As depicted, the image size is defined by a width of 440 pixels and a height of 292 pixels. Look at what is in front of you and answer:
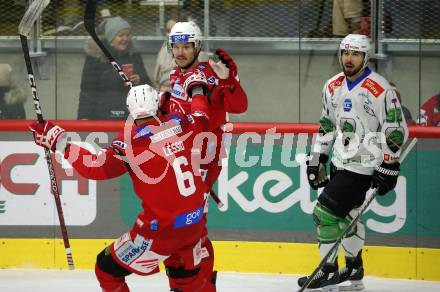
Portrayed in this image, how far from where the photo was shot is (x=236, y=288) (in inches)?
262

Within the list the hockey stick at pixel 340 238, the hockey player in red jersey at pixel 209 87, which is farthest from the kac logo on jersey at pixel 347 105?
the hockey player in red jersey at pixel 209 87

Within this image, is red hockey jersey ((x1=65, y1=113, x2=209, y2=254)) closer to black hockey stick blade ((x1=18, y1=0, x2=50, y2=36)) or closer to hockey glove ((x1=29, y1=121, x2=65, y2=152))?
hockey glove ((x1=29, y1=121, x2=65, y2=152))

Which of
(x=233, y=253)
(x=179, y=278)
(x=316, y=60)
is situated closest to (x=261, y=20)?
(x=316, y=60)

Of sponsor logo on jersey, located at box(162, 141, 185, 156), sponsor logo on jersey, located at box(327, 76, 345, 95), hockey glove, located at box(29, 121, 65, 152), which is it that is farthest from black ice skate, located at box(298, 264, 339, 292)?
hockey glove, located at box(29, 121, 65, 152)

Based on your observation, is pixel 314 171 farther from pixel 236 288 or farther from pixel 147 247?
pixel 147 247

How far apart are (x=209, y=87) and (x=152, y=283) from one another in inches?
57.1

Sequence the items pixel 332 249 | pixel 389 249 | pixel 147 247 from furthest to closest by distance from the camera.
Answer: pixel 389 249 → pixel 332 249 → pixel 147 247

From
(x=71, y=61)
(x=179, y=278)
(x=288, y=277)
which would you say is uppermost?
(x=71, y=61)

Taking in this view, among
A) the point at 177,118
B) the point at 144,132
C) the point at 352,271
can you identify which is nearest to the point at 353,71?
the point at 352,271

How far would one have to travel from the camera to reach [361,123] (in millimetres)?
6418

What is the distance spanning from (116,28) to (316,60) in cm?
130

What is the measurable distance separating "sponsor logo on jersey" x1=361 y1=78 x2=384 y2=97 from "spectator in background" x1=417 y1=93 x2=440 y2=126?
27.4 inches

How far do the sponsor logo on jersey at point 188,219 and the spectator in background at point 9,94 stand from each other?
2399 millimetres

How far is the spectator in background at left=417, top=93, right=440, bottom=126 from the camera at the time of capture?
273 inches
